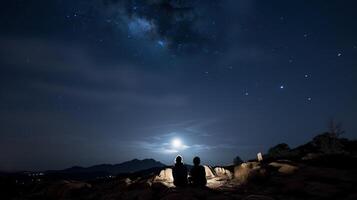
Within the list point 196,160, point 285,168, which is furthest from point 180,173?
point 285,168

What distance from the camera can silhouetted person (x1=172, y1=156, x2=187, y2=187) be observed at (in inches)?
600

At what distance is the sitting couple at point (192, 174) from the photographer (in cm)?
1507

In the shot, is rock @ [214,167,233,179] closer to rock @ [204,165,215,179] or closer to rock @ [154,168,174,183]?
rock @ [204,165,215,179]

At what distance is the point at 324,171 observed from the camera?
16.4m

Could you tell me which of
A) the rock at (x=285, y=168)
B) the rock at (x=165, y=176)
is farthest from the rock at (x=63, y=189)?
the rock at (x=285, y=168)

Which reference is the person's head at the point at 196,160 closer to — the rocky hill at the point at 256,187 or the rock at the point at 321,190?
the rocky hill at the point at 256,187

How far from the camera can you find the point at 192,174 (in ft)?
50.0

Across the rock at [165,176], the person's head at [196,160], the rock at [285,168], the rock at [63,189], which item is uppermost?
the person's head at [196,160]

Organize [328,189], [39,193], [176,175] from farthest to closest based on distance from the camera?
[39,193], [176,175], [328,189]

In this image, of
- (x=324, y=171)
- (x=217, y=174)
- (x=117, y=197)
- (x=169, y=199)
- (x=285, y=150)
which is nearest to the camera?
(x=169, y=199)

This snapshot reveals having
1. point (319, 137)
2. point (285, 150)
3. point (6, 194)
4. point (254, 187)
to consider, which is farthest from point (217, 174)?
point (319, 137)

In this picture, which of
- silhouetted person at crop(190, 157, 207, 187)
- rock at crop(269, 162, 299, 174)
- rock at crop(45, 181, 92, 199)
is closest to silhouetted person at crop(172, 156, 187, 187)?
silhouetted person at crop(190, 157, 207, 187)

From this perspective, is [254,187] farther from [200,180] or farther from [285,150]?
[285,150]

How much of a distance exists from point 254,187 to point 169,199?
6.22 metres
